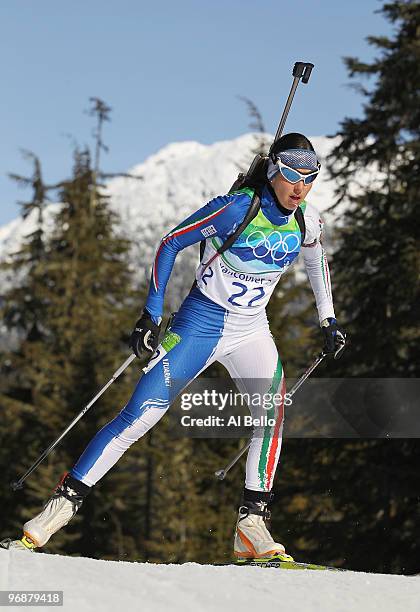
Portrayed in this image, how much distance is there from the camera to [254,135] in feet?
82.7

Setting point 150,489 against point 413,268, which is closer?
point 413,268

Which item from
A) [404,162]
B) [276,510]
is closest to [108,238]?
[276,510]

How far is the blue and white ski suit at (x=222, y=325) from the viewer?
5637 millimetres

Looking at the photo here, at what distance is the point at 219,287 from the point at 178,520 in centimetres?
2183

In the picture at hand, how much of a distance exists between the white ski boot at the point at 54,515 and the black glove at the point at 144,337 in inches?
39.5

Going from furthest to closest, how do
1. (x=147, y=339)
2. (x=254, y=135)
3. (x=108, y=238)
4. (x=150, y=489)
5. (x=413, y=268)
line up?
(x=108, y=238)
(x=150, y=489)
(x=254, y=135)
(x=413, y=268)
(x=147, y=339)

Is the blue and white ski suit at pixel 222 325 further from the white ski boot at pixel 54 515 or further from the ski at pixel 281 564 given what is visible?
the ski at pixel 281 564

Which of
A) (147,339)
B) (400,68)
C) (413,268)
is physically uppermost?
(400,68)

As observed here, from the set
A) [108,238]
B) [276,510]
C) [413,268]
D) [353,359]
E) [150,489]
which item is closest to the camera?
[413,268]

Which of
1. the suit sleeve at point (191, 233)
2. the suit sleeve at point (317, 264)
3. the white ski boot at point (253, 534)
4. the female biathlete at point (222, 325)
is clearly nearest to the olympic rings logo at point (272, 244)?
the female biathlete at point (222, 325)

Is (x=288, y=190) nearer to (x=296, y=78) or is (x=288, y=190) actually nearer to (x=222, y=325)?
(x=222, y=325)

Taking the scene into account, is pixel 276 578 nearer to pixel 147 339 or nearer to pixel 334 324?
pixel 147 339

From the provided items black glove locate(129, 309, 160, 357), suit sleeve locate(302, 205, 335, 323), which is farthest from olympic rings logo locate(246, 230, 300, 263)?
black glove locate(129, 309, 160, 357)

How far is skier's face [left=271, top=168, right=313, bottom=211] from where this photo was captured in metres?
5.60
